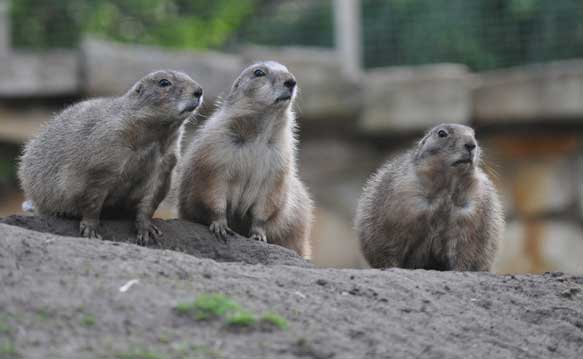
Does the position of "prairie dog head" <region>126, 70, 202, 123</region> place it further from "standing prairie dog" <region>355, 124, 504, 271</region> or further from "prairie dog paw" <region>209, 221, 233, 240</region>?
"standing prairie dog" <region>355, 124, 504, 271</region>

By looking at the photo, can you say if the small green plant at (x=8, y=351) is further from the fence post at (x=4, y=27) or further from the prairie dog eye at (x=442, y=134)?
the fence post at (x=4, y=27)

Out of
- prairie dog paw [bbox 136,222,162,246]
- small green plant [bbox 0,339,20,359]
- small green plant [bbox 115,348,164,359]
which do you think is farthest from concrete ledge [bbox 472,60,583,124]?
small green plant [bbox 0,339,20,359]

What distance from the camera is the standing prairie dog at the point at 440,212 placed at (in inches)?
381

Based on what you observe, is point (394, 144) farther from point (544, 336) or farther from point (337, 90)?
point (544, 336)

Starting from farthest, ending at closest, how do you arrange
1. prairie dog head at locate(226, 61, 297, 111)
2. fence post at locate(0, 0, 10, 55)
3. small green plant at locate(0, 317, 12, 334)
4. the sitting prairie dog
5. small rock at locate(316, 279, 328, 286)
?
1. fence post at locate(0, 0, 10, 55)
2. prairie dog head at locate(226, 61, 297, 111)
3. the sitting prairie dog
4. small rock at locate(316, 279, 328, 286)
5. small green plant at locate(0, 317, 12, 334)

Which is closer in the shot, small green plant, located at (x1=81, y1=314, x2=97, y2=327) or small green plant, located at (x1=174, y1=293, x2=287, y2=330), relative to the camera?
small green plant, located at (x1=81, y1=314, x2=97, y2=327)

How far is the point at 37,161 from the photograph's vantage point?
9305mm

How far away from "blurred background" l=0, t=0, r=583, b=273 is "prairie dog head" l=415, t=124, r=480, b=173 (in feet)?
20.9

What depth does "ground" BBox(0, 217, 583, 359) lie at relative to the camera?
227 inches

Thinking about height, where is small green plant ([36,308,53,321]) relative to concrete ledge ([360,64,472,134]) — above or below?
above

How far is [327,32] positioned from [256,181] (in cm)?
829

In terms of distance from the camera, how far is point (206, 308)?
6.16 m

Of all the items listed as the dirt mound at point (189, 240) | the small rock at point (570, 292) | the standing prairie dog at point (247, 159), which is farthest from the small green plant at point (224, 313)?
the standing prairie dog at point (247, 159)

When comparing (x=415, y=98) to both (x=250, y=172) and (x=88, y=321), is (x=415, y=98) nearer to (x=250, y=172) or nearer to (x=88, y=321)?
(x=250, y=172)
